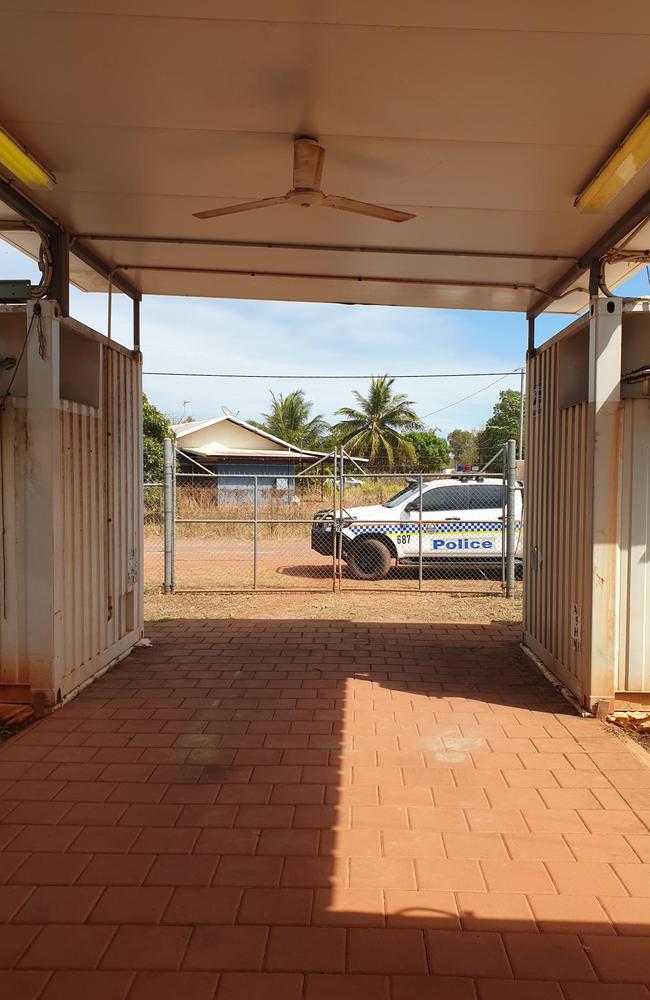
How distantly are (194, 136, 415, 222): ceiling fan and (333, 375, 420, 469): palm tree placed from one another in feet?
106

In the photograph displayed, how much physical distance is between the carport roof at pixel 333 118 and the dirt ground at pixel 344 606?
4436mm

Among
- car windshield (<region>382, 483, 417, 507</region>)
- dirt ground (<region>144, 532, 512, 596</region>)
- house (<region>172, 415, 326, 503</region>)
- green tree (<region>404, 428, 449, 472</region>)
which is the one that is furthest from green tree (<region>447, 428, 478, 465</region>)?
car windshield (<region>382, 483, 417, 507</region>)

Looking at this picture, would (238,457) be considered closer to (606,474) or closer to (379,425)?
(379,425)

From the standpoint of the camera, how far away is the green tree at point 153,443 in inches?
1049

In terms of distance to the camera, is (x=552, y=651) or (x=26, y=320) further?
(x=552, y=651)

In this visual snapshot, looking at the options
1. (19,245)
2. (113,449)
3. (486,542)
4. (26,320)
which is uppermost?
(19,245)

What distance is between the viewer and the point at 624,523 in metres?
5.02

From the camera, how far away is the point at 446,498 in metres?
11.9

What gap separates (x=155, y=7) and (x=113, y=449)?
3905 millimetres

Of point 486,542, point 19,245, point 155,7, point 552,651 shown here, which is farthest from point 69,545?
point 486,542

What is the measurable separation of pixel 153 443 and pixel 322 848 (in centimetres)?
2554

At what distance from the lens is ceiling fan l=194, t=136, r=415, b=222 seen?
13.3 ft

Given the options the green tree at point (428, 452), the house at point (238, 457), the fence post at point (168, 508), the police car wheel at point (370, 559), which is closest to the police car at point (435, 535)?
the police car wheel at point (370, 559)

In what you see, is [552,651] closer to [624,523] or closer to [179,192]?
[624,523]
